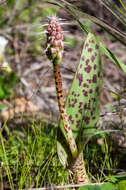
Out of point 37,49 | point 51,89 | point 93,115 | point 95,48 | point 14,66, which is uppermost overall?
point 37,49

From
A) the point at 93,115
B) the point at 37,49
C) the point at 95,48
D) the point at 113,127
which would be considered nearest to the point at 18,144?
the point at 113,127

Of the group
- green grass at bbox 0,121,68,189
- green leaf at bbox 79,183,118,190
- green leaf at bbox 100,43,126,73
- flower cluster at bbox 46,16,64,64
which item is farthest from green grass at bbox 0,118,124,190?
flower cluster at bbox 46,16,64,64

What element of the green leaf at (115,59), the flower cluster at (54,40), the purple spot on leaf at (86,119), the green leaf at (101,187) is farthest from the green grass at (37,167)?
the flower cluster at (54,40)

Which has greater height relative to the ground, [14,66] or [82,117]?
[14,66]

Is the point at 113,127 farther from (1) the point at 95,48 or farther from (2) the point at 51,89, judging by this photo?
(2) the point at 51,89

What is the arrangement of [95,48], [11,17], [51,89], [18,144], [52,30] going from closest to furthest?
[52,30], [95,48], [18,144], [51,89], [11,17]

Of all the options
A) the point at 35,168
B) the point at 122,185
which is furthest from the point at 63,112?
the point at 35,168

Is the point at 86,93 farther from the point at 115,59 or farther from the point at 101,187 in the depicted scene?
the point at 101,187
